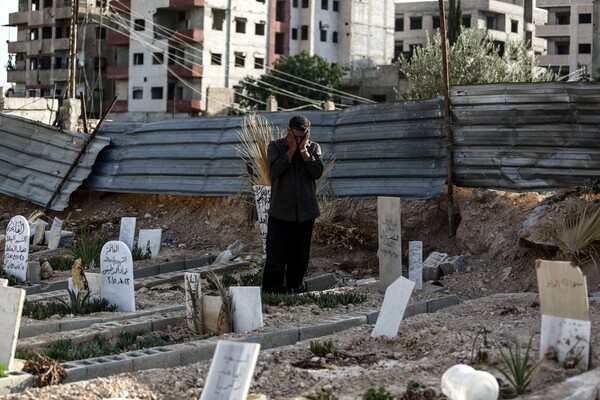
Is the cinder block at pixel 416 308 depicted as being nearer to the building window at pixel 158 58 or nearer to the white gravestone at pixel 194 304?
the white gravestone at pixel 194 304

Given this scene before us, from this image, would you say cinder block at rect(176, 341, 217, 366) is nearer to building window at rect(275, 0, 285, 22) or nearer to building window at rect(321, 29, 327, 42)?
building window at rect(275, 0, 285, 22)

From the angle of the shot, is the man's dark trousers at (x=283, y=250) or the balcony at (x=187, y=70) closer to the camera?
the man's dark trousers at (x=283, y=250)

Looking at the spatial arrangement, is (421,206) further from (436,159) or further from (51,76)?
(51,76)

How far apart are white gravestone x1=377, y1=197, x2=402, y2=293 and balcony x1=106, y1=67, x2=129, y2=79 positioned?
206 ft

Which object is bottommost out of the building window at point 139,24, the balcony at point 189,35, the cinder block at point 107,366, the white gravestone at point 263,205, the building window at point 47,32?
the cinder block at point 107,366

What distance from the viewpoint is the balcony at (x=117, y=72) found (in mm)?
74312

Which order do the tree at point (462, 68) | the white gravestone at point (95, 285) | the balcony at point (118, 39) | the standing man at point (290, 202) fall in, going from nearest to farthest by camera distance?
1. the white gravestone at point (95, 285)
2. the standing man at point (290, 202)
3. the tree at point (462, 68)
4. the balcony at point (118, 39)

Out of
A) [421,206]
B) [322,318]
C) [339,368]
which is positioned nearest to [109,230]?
[421,206]

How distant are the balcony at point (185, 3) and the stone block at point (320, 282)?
189ft

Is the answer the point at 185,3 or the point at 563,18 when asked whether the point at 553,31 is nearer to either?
the point at 563,18

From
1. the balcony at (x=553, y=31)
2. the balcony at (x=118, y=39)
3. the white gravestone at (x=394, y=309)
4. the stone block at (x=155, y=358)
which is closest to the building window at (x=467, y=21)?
the balcony at (x=553, y=31)

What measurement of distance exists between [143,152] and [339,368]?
499 inches

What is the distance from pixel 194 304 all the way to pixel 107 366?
2.06 metres

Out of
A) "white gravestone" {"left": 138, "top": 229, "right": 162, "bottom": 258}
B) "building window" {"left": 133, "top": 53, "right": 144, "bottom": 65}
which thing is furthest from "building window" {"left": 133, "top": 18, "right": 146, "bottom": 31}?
"white gravestone" {"left": 138, "top": 229, "right": 162, "bottom": 258}
